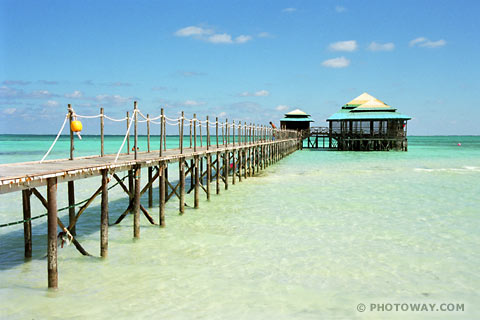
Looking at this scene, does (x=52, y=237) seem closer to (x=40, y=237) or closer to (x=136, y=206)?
(x=136, y=206)

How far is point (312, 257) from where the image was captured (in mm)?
8398

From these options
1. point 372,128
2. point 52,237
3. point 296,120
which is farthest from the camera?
point 296,120

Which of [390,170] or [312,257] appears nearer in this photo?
[312,257]

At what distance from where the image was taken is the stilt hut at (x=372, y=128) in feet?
142

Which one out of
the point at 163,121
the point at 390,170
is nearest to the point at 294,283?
the point at 163,121

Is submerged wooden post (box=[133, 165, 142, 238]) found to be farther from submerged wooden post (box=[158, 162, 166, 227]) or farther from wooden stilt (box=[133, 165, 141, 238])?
submerged wooden post (box=[158, 162, 166, 227])

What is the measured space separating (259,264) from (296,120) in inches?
1855

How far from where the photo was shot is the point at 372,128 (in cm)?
4438

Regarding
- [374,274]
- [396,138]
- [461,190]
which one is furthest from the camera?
[396,138]

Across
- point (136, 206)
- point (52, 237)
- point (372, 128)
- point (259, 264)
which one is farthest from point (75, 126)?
point (372, 128)

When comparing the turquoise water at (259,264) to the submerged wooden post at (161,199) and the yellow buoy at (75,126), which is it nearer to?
the submerged wooden post at (161,199)

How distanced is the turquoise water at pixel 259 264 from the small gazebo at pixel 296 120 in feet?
133

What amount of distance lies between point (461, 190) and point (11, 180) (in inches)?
662

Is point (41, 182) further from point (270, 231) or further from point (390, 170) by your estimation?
point (390, 170)
